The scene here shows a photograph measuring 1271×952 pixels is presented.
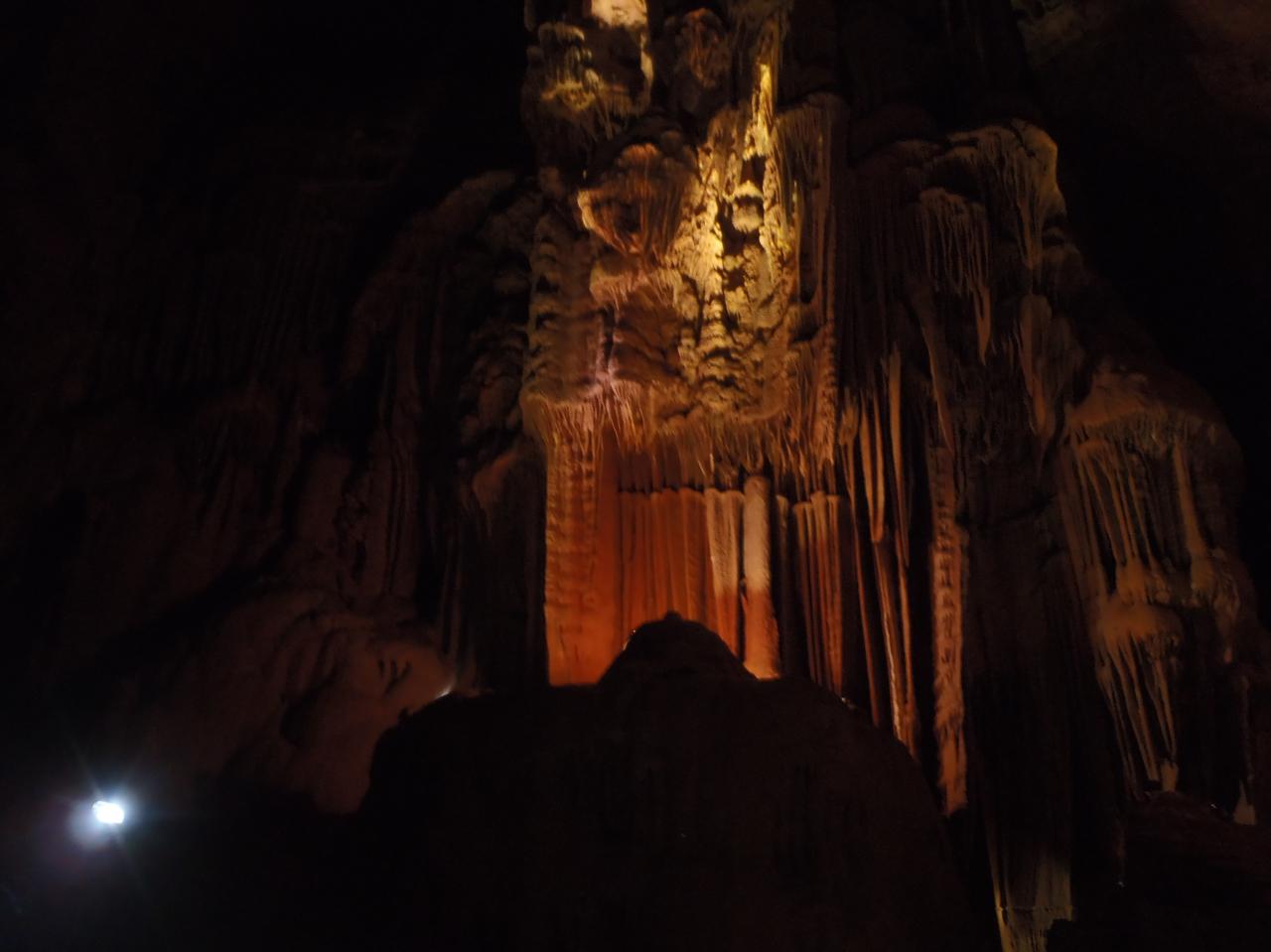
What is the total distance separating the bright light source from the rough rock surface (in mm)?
2861

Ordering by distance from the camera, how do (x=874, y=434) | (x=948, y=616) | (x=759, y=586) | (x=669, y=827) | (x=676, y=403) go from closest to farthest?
(x=669, y=827), (x=948, y=616), (x=759, y=586), (x=874, y=434), (x=676, y=403)

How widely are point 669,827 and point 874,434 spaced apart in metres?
3.31

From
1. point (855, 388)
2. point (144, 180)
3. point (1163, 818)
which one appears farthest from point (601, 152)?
point (1163, 818)

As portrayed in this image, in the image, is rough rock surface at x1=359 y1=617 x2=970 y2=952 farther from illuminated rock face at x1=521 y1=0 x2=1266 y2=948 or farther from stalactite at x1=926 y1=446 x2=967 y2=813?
illuminated rock face at x1=521 y1=0 x2=1266 y2=948

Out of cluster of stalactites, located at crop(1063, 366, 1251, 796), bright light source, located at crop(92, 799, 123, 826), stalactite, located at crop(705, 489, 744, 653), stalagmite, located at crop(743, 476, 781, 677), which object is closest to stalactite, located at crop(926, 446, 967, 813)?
cluster of stalactites, located at crop(1063, 366, 1251, 796)

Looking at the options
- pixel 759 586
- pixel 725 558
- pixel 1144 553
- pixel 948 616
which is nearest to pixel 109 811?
pixel 725 558

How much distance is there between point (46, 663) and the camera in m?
7.38

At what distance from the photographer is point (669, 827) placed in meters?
4.38

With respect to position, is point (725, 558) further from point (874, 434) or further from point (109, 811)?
point (109, 811)

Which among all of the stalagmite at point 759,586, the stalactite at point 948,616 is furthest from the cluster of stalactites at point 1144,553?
the stalagmite at point 759,586

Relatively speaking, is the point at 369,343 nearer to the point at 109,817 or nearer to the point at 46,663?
the point at 46,663

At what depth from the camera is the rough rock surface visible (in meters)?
4.21

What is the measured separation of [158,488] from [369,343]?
1.98 metres

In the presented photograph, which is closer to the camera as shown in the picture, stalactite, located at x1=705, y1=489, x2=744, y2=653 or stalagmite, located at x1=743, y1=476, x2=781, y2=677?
stalagmite, located at x1=743, y1=476, x2=781, y2=677
